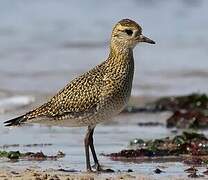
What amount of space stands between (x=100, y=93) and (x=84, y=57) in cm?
820

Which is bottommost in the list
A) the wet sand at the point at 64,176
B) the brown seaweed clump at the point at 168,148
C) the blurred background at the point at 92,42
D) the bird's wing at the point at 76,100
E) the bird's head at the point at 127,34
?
the wet sand at the point at 64,176

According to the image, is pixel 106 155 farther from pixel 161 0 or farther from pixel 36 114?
pixel 161 0

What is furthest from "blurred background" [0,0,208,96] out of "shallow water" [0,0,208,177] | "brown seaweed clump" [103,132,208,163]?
"brown seaweed clump" [103,132,208,163]

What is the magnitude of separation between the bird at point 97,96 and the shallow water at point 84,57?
0.41 metres

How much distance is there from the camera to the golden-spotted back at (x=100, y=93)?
8.96 m

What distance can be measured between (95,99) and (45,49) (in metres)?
8.86

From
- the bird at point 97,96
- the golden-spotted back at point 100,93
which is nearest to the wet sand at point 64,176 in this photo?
the bird at point 97,96

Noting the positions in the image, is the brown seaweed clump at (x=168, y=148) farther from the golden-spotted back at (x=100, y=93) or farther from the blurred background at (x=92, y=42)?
the blurred background at (x=92, y=42)

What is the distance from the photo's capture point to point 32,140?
35.2ft

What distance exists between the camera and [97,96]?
→ 29.5 ft

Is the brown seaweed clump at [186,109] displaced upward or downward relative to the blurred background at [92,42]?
downward

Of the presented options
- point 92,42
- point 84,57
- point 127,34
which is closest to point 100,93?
point 127,34

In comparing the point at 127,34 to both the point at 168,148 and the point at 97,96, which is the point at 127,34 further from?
the point at 168,148

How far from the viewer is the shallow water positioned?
35.6 feet
